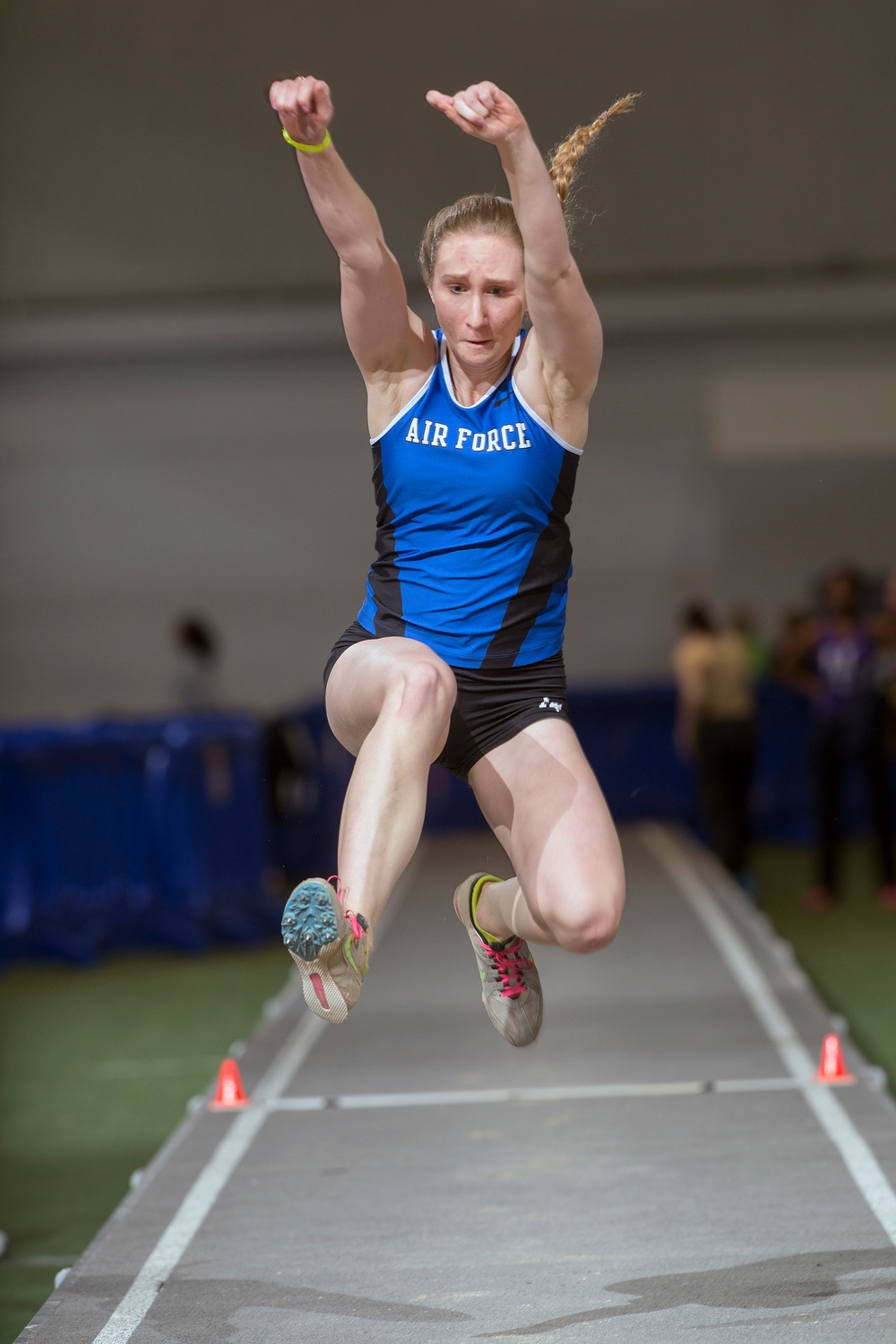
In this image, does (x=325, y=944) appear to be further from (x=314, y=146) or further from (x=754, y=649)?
(x=754, y=649)

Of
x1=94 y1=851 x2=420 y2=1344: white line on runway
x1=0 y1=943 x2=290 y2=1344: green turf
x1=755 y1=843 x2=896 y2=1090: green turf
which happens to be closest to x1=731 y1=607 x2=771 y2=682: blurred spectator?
x1=755 y1=843 x2=896 y2=1090: green turf

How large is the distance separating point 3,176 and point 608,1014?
10805 millimetres

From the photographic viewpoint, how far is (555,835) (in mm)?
3129

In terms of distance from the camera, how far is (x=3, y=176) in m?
14.2

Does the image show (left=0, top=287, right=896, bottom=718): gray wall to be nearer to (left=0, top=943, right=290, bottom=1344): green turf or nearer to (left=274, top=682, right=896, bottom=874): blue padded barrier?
(left=274, top=682, right=896, bottom=874): blue padded barrier

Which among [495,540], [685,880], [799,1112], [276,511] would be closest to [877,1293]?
[799,1112]

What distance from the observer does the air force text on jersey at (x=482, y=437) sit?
3.12 metres

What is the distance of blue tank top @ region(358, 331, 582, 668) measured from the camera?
312 cm

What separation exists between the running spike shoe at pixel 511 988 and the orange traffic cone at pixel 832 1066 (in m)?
2.00

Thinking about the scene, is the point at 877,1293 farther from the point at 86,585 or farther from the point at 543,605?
the point at 86,585

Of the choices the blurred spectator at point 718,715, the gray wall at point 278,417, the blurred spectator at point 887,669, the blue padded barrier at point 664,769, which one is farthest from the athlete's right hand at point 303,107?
the gray wall at point 278,417

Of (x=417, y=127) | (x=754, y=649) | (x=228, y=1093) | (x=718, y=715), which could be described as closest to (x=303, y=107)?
(x=228, y=1093)

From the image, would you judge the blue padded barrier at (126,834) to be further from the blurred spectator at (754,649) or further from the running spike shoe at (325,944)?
the blurred spectator at (754,649)

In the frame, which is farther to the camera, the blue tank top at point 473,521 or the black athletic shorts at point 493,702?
the black athletic shorts at point 493,702
